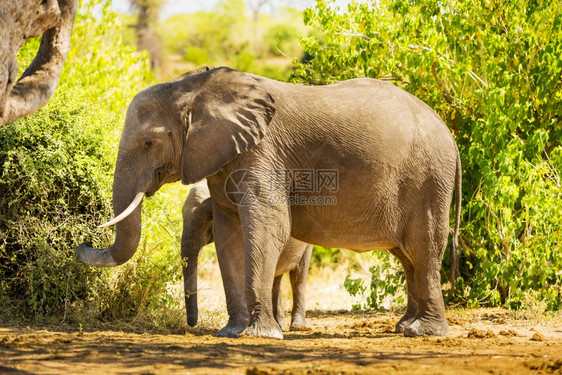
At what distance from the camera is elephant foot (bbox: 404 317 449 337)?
25.0 ft

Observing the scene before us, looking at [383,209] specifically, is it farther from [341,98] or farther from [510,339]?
[510,339]

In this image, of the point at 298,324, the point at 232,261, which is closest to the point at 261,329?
the point at 232,261

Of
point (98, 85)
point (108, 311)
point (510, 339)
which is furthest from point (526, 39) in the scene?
point (98, 85)

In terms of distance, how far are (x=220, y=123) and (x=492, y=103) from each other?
10.3 feet

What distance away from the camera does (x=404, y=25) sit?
9266 mm

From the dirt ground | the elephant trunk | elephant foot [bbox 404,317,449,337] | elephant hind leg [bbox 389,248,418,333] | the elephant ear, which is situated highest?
the elephant ear

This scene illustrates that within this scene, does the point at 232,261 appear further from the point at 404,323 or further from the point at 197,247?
the point at 404,323

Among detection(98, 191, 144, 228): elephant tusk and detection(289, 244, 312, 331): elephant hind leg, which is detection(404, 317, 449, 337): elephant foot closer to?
detection(289, 244, 312, 331): elephant hind leg

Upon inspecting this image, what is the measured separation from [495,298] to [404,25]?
313 cm

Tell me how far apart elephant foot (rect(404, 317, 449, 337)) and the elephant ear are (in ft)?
7.30

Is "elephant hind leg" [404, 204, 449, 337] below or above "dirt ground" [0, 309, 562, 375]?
above

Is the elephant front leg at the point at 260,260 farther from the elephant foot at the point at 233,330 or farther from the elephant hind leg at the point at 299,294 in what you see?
the elephant hind leg at the point at 299,294

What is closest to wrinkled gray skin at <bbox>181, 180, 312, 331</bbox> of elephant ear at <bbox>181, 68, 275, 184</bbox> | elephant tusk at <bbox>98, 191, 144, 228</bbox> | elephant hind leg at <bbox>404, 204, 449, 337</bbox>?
elephant tusk at <bbox>98, 191, 144, 228</bbox>

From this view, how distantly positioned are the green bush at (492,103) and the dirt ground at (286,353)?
1107mm
